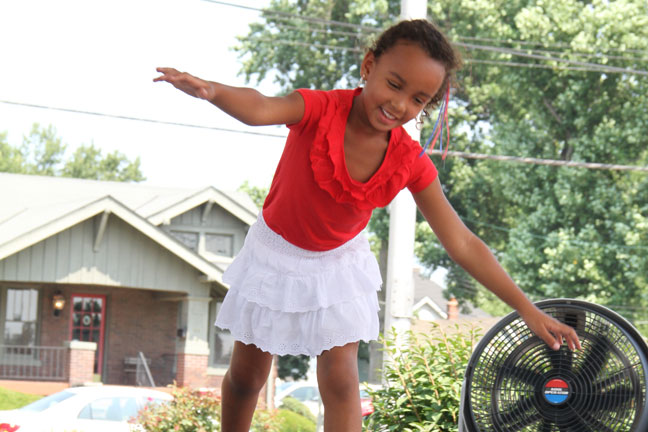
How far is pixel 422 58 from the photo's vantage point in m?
2.43

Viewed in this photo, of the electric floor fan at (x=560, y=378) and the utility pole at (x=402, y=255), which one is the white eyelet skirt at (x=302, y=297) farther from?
the utility pole at (x=402, y=255)

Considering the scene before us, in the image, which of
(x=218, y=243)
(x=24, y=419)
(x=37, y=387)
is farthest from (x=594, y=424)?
(x=218, y=243)

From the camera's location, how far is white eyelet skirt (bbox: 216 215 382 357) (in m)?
2.66

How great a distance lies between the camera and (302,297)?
2.70 m

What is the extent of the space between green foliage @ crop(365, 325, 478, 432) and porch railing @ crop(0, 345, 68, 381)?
46.6 ft

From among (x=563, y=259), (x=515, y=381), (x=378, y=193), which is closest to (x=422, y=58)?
(x=378, y=193)

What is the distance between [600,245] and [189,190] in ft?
30.7

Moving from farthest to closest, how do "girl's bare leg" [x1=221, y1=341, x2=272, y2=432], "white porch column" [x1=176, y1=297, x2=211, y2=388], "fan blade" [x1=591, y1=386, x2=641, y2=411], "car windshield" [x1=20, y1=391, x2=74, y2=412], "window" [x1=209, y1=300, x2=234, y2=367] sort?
"window" [x1=209, y1=300, x2=234, y2=367]
"white porch column" [x1=176, y1=297, x2=211, y2=388]
"car windshield" [x1=20, y1=391, x2=74, y2=412]
"girl's bare leg" [x1=221, y1=341, x2=272, y2=432]
"fan blade" [x1=591, y1=386, x2=641, y2=411]

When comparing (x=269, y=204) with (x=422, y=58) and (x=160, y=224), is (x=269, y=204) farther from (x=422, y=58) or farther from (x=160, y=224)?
(x=160, y=224)

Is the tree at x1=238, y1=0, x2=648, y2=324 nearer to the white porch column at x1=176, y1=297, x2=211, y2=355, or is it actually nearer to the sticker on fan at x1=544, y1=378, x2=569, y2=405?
the white porch column at x1=176, y1=297, x2=211, y2=355

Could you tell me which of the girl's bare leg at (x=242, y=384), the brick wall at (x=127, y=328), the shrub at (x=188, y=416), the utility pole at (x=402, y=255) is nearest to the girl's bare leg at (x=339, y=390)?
the girl's bare leg at (x=242, y=384)

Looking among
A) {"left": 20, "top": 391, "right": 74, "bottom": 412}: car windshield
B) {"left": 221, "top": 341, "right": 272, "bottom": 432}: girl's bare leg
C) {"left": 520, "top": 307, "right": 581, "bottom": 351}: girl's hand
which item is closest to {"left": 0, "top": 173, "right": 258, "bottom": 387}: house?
{"left": 20, "top": 391, "right": 74, "bottom": 412}: car windshield

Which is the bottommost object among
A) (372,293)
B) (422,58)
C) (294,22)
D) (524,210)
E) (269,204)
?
(372,293)

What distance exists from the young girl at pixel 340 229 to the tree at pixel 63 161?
4770 cm
